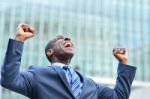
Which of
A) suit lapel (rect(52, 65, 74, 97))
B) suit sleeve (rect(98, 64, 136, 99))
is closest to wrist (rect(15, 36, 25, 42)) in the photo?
suit lapel (rect(52, 65, 74, 97))

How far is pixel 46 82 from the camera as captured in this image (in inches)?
103

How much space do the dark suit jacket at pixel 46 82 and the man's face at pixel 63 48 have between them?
0.33 feet

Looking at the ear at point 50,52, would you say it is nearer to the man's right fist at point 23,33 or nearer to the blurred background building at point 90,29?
the man's right fist at point 23,33

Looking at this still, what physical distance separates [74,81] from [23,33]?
424 mm

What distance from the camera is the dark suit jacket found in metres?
2.44

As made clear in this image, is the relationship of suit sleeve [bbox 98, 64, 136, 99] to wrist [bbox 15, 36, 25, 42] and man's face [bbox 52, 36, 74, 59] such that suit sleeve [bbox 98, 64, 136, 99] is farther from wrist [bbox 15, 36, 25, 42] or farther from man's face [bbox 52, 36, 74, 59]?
wrist [bbox 15, 36, 25, 42]

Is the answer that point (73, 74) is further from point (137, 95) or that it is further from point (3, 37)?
point (3, 37)

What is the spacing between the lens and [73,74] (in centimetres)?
271

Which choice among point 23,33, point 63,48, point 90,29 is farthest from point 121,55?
point 90,29

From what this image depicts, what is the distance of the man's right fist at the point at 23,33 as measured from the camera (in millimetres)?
2525

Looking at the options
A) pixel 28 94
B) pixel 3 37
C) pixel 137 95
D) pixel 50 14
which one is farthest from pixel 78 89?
pixel 50 14

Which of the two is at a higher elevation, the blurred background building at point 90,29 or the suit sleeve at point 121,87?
the blurred background building at point 90,29

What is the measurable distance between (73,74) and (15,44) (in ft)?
1.43

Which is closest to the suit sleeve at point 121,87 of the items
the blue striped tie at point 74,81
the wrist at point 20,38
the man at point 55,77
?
the man at point 55,77
